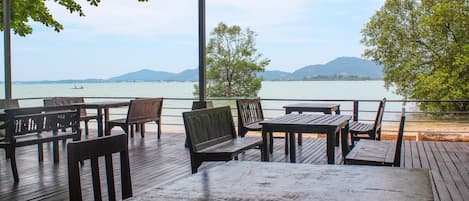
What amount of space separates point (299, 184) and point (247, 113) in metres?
4.44

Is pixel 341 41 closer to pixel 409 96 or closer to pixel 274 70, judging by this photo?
pixel 274 70

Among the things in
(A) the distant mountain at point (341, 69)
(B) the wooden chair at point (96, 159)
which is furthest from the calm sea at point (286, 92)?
(B) the wooden chair at point (96, 159)

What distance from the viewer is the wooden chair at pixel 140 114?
21.7 ft

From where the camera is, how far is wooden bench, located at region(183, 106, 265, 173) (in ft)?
12.5

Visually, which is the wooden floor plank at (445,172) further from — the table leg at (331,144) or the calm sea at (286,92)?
the calm sea at (286,92)

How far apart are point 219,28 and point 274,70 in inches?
144

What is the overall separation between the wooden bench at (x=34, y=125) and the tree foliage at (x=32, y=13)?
5270 mm

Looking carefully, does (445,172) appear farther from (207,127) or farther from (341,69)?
Answer: (341,69)

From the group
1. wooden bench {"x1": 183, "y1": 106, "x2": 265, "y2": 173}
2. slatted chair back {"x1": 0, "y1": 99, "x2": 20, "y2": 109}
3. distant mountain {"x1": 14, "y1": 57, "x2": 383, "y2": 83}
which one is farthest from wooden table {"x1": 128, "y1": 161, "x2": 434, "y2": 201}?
distant mountain {"x1": 14, "y1": 57, "x2": 383, "y2": 83}

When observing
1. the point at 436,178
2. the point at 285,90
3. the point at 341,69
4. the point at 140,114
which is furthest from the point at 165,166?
the point at 285,90

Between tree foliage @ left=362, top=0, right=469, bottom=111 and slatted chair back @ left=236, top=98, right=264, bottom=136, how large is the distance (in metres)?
10.7

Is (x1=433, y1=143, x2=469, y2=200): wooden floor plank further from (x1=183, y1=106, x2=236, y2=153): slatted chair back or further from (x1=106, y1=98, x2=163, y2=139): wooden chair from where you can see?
(x1=106, y1=98, x2=163, y2=139): wooden chair

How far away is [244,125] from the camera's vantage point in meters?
5.88

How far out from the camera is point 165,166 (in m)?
5.04
